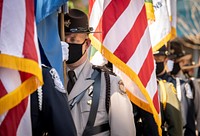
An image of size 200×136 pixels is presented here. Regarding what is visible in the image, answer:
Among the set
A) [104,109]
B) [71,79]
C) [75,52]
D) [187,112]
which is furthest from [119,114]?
[187,112]

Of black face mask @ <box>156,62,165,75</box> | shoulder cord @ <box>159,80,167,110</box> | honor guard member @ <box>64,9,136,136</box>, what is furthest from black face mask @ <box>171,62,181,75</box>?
honor guard member @ <box>64,9,136,136</box>

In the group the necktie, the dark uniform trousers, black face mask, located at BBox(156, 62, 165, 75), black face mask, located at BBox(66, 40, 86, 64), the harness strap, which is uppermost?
black face mask, located at BBox(66, 40, 86, 64)

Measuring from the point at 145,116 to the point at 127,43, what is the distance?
846mm

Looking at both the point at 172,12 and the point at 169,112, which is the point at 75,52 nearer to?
the point at 169,112

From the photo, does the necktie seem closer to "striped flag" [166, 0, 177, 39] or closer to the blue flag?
the blue flag

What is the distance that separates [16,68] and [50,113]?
16.0 inches

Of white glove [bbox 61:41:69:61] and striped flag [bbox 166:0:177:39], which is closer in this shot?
white glove [bbox 61:41:69:61]

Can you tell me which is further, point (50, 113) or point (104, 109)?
point (104, 109)

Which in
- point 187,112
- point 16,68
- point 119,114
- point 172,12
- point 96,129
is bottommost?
point 187,112

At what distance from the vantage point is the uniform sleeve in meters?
4.34

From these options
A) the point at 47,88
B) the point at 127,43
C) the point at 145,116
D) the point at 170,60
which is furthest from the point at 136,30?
the point at 170,60

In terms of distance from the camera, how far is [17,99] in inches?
131

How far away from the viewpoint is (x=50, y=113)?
3482 mm

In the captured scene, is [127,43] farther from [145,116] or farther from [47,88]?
[47,88]
